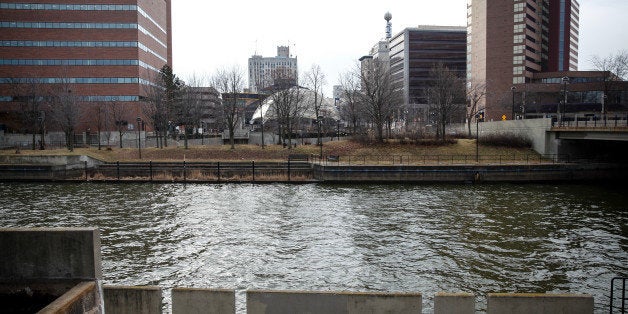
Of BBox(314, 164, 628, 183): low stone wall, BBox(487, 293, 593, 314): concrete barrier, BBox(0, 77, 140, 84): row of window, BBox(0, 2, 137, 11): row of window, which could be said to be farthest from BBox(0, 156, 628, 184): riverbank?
BBox(0, 2, 137, 11): row of window

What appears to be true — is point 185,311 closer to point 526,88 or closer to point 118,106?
point 118,106

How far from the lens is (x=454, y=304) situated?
1016cm

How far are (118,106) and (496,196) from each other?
2718 inches

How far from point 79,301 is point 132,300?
8.59 ft

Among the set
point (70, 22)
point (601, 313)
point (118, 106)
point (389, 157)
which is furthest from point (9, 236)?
point (70, 22)

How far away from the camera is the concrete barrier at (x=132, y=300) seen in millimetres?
10406

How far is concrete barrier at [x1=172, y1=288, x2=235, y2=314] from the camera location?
10250 millimetres

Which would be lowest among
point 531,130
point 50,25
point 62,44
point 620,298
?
point 620,298

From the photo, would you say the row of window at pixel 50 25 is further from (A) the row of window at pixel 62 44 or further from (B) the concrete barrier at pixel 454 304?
(B) the concrete barrier at pixel 454 304

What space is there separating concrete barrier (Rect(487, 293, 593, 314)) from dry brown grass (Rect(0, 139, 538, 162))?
1754 inches

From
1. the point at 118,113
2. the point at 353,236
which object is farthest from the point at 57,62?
the point at 353,236

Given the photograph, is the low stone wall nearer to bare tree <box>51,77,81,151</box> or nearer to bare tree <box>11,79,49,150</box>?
bare tree <box>51,77,81,151</box>

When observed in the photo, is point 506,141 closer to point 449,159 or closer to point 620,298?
point 449,159

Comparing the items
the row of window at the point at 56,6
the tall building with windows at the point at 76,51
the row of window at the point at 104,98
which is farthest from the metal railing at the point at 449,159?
the row of window at the point at 56,6
